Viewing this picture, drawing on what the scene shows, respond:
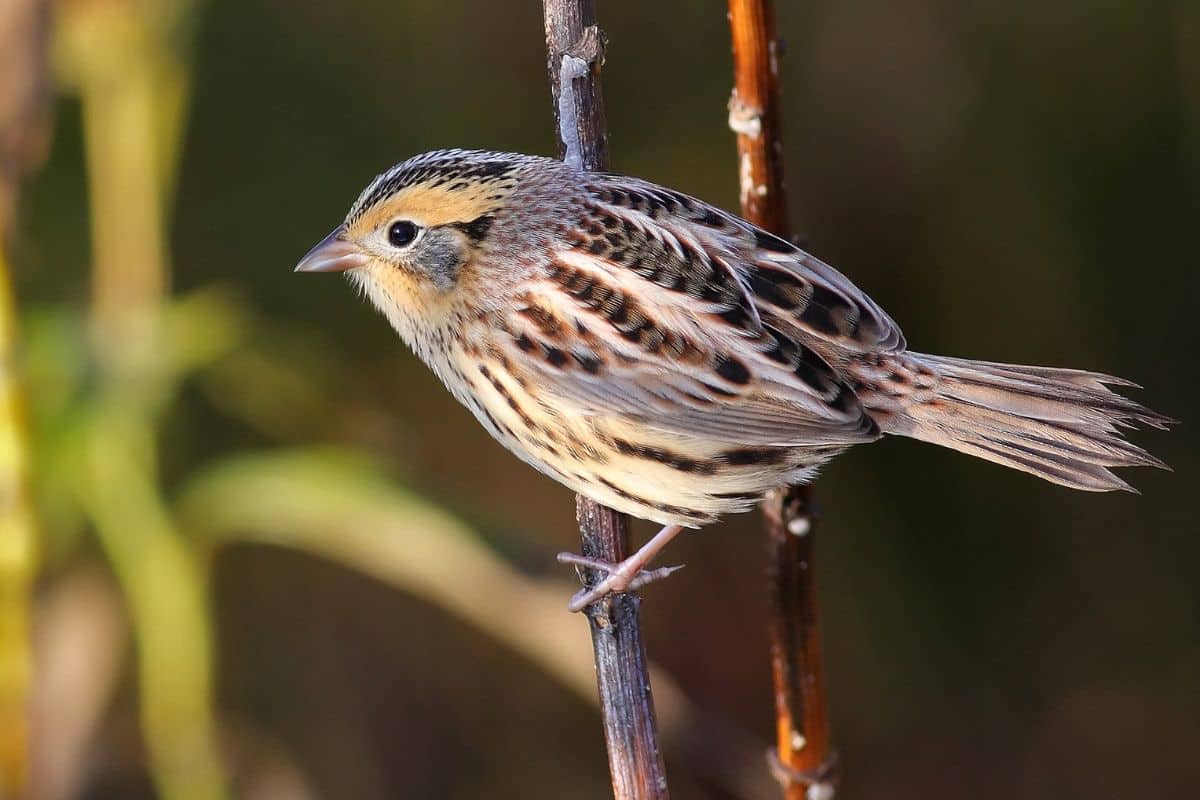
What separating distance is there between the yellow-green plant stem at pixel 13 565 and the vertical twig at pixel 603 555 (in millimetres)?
1130

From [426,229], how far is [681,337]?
634 millimetres

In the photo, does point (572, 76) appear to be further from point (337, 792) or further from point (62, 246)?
point (337, 792)

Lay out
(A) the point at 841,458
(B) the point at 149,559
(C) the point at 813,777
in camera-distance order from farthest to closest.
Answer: (A) the point at 841,458 → (B) the point at 149,559 → (C) the point at 813,777

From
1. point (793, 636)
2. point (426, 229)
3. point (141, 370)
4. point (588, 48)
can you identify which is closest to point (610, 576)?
point (793, 636)

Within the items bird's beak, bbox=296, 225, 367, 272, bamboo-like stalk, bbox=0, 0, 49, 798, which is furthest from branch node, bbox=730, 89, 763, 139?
bamboo-like stalk, bbox=0, 0, 49, 798

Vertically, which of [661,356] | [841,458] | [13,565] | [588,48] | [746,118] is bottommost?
[841,458]

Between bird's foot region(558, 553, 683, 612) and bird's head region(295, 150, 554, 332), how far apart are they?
0.63 meters

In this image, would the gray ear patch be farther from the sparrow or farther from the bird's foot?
the bird's foot

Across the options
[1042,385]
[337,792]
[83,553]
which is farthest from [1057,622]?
[83,553]

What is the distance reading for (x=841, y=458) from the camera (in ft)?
14.2

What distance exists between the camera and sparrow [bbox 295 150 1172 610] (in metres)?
2.67

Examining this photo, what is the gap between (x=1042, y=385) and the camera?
2709 mm

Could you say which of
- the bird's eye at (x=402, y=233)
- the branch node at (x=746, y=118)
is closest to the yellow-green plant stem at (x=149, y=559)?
the bird's eye at (x=402, y=233)

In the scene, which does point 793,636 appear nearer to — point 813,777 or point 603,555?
point 813,777
